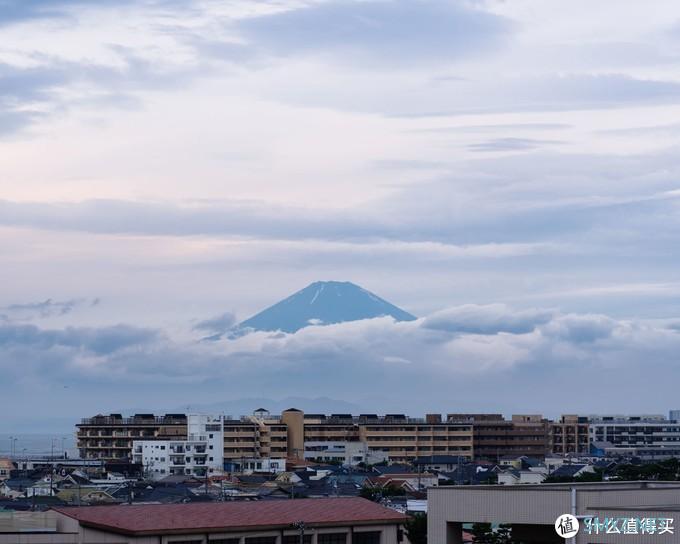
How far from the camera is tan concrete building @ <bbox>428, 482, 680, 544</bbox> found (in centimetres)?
3781

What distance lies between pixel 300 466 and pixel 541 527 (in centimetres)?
11317

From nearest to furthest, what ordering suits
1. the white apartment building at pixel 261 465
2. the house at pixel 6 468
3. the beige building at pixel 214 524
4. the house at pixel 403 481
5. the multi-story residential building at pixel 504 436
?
the beige building at pixel 214 524 → the house at pixel 403 481 → the house at pixel 6 468 → the white apartment building at pixel 261 465 → the multi-story residential building at pixel 504 436

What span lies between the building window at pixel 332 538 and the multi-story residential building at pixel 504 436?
130280mm

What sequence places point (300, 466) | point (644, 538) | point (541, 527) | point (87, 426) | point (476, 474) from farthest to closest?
point (87, 426) → point (300, 466) → point (476, 474) → point (541, 527) → point (644, 538)

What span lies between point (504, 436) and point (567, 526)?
151m

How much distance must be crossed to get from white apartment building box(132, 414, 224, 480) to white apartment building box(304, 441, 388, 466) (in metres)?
17.3

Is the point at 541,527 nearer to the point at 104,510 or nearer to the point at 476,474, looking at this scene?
the point at 104,510

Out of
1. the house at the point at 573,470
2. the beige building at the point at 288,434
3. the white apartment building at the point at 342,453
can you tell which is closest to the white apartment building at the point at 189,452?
the beige building at the point at 288,434

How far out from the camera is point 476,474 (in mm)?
137250

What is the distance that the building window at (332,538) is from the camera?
179 feet

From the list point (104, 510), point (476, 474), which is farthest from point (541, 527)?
point (476, 474)

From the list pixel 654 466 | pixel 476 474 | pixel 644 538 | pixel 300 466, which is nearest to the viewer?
pixel 644 538

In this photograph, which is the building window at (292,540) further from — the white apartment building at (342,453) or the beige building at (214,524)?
the white apartment building at (342,453)

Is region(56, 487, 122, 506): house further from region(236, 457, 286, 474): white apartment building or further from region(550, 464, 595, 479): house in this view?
→ region(550, 464, 595, 479): house
